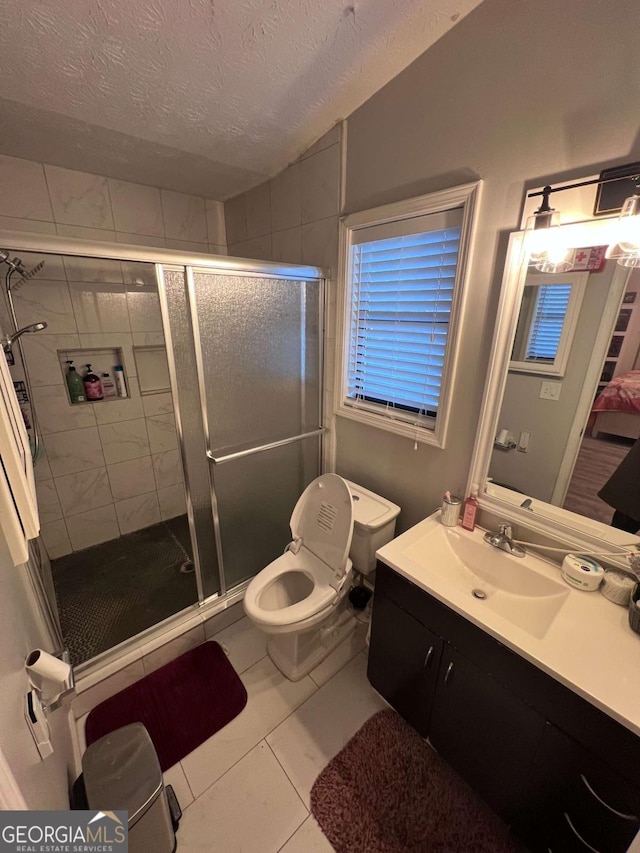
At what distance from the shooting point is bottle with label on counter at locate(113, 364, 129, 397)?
220 cm

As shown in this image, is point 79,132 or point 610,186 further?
point 79,132

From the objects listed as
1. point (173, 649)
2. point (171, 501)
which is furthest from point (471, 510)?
point (171, 501)

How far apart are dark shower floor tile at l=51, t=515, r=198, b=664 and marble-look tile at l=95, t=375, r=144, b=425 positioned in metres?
0.85

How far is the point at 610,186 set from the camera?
929 mm

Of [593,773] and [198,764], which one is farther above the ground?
[593,773]

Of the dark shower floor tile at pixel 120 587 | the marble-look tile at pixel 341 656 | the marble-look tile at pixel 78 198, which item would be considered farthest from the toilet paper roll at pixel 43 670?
the marble-look tile at pixel 78 198

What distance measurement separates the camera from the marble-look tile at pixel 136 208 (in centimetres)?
192

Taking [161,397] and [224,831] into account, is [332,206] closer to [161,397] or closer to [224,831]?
[161,397]

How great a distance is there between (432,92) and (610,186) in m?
0.73

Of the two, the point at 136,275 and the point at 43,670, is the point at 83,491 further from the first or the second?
the point at 43,670

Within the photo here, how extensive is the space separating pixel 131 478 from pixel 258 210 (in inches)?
77.3

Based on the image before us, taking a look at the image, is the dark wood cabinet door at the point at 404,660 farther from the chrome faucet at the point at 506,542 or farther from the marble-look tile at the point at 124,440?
the marble-look tile at the point at 124,440

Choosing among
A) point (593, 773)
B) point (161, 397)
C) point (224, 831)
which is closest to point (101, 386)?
point (161, 397)

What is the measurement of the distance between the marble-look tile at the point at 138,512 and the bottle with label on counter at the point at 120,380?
29.9 inches
